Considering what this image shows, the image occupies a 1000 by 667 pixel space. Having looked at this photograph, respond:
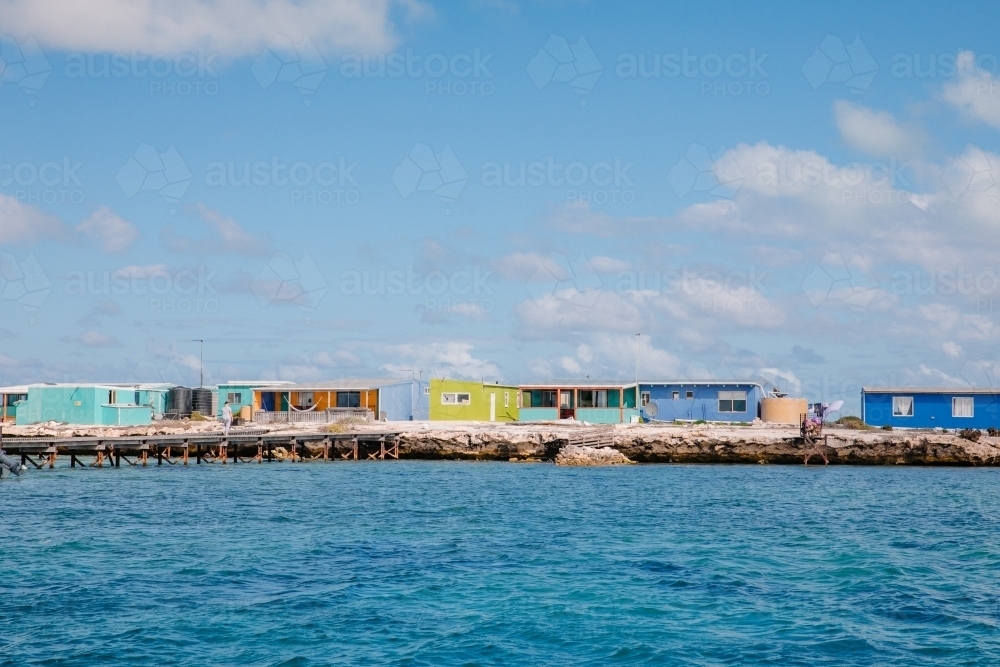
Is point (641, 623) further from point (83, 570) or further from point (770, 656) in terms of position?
point (83, 570)

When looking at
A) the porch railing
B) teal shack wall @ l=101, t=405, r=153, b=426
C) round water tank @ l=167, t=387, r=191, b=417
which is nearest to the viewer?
the porch railing

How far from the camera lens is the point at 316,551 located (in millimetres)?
24188

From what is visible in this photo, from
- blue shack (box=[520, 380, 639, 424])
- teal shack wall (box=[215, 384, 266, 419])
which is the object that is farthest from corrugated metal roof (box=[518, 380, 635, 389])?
teal shack wall (box=[215, 384, 266, 419])

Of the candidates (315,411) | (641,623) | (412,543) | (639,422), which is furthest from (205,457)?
(641,623)

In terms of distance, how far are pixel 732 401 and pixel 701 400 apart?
210 cm

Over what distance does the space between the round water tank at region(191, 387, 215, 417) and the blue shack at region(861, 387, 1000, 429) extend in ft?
163

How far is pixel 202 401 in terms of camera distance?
76.8 m

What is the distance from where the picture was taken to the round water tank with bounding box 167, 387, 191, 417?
249ft

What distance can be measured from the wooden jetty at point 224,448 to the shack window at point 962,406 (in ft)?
114

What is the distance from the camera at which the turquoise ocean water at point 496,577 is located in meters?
16.0

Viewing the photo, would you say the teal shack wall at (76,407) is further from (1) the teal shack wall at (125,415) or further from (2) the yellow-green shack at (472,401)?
(2) the yellow-green shack at (472,401)

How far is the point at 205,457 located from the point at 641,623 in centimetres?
4578

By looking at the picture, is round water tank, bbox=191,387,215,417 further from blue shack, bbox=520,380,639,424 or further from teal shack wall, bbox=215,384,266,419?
blue shack, bbox=520,380,639,424

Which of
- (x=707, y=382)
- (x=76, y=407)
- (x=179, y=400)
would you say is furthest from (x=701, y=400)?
(x=76, y=407)
